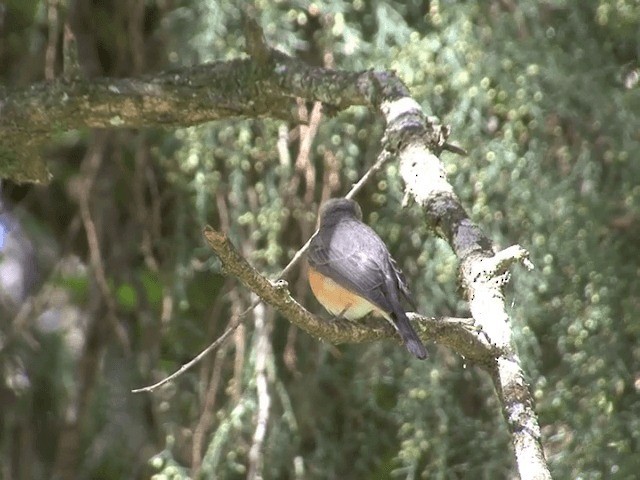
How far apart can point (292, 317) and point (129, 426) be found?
2502mm

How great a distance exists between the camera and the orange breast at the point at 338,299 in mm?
3084

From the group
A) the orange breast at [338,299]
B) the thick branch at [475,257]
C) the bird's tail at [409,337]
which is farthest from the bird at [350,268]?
the thick branch at [475,257]

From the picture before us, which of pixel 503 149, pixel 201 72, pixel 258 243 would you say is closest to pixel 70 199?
pixel 258 243

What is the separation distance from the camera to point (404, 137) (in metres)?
2.65

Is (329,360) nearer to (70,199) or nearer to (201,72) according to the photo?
(201,72)

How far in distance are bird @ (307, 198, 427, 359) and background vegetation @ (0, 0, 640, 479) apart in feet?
0.73

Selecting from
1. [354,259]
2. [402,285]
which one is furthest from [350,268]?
[402,285]

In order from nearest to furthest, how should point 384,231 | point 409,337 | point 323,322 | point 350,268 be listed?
point 323,322 < point 409,337 < point 350,268 < point 384,231

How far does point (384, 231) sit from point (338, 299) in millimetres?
528

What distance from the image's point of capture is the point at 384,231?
11.8 feet

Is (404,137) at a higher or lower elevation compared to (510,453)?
higher

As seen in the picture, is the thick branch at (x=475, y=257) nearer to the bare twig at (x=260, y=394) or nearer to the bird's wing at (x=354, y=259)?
the bird's wing at (x=354, y=259)

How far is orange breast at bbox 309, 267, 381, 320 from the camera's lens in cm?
308

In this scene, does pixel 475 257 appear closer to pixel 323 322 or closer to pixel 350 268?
pixel 323 322
